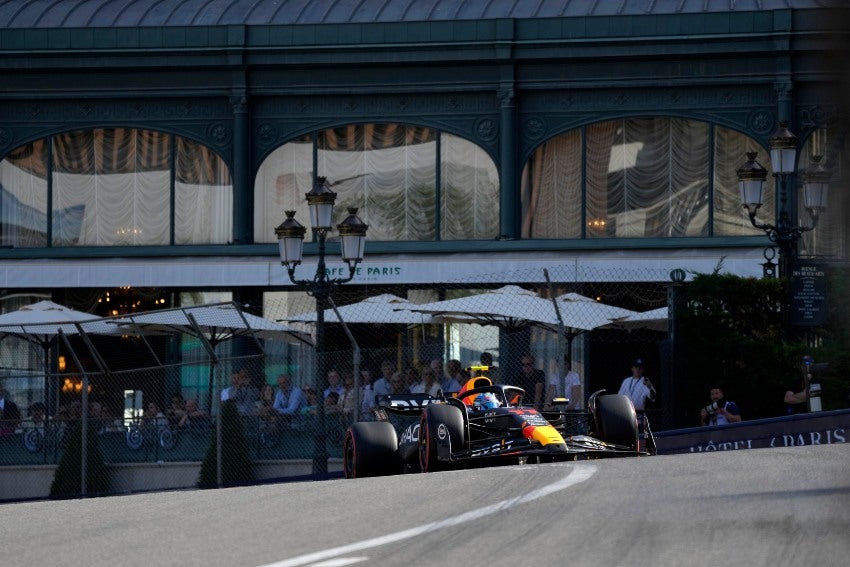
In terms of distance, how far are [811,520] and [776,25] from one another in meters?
24.0

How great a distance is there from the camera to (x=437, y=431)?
12781mm

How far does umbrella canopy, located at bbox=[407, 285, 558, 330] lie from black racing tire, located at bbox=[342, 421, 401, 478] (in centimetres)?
690

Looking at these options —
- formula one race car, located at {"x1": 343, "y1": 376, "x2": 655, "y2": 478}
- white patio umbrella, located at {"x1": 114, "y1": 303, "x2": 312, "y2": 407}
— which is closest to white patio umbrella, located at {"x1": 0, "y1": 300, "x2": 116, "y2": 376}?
white patio umbrella, located at {"x1": 114, "y1": 303, "x2": 312, "y2": 407}

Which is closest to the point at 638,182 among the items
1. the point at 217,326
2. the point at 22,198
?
the point at 217,326

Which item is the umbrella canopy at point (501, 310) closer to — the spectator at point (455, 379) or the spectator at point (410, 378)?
the spectator at point (410, 378)

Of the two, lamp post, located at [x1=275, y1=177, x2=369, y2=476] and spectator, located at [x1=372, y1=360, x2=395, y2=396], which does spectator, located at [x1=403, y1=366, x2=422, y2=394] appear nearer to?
spectator, located at [x1=372, y1=360, x2=395, y2=396]

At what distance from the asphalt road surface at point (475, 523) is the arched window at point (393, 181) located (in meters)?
21.0

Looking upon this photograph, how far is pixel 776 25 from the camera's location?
29.0 m

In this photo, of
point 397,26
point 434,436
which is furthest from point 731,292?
point 397,26

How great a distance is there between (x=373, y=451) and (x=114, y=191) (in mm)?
19771

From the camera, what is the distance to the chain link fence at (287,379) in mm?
18578

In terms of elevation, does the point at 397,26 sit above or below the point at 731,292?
above

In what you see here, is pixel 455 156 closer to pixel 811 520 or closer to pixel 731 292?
pixel 731 292

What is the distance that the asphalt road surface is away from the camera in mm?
5938
